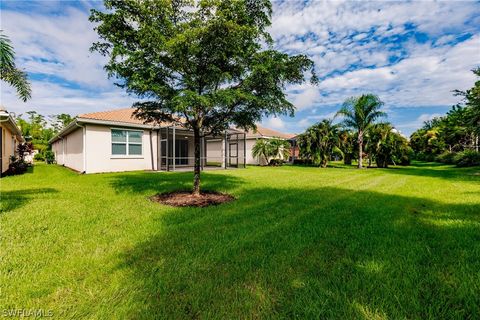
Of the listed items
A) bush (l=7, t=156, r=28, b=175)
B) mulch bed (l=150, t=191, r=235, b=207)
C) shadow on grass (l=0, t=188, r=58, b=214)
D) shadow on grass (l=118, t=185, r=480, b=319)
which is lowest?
shadow on grass (l=118, t=185, r=480, b=319)

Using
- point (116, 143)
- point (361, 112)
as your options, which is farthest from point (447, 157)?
point (116, 143)

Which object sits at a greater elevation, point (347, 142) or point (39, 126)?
point (39, 126)

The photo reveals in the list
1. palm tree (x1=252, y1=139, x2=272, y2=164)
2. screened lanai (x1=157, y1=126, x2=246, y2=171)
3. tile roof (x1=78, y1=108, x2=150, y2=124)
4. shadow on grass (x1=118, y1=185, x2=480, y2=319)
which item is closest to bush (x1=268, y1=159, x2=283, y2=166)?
palm tree (x1=252, y1=139, x2=272, y2=164)

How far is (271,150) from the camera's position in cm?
2238

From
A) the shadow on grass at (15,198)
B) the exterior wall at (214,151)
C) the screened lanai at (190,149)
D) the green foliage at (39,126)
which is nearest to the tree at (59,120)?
the green foliage at (39,126)

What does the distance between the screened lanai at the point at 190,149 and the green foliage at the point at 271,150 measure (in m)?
1.92

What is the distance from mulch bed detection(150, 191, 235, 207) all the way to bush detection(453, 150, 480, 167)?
24732mm

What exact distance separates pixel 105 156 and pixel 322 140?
58.7ft

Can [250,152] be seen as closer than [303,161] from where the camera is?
No

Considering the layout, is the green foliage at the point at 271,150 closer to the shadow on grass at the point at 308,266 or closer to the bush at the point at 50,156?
the shadow on grass at the point at 308,266

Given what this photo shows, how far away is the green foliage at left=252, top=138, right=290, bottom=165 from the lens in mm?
22438

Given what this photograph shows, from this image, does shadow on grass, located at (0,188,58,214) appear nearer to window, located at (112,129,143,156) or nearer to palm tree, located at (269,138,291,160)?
window, located at (112,129,143,156)

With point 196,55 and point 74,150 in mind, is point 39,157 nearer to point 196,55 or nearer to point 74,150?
point 74,150

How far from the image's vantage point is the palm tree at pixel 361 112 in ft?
66.9
